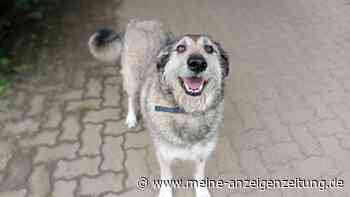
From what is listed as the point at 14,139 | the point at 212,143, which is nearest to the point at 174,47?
the point at 212,143

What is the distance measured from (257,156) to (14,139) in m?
2.79

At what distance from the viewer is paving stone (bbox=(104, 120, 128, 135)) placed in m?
3.88

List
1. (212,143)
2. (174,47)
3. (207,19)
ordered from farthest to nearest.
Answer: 1. (207,19)
2. (212,143)
3. (174,47)

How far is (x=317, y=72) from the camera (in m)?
4.98

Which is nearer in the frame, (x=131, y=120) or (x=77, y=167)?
(x=77, y=167)

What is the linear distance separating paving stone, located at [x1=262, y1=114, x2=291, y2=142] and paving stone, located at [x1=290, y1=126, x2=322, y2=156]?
3.8 inches

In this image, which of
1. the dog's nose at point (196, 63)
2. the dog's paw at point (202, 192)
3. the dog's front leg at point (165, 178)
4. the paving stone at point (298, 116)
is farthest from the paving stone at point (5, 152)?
the paving stone at point (298, 116)

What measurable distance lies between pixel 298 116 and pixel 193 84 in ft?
7.31

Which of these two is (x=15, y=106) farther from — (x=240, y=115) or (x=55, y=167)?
(x=240, y=115)

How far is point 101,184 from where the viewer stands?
10.9 feet

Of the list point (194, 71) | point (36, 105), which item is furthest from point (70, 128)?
point (194, 71)

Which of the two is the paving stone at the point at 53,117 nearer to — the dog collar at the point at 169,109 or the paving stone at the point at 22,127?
the paving stone at the point at 22,127

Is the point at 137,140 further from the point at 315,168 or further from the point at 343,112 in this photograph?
the point at 343,112

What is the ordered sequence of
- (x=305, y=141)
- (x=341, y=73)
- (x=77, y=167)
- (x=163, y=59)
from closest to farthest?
(x=163, y=59)
(x=77, y=167)
(x=305, y=141)
(x=341, y=73)
